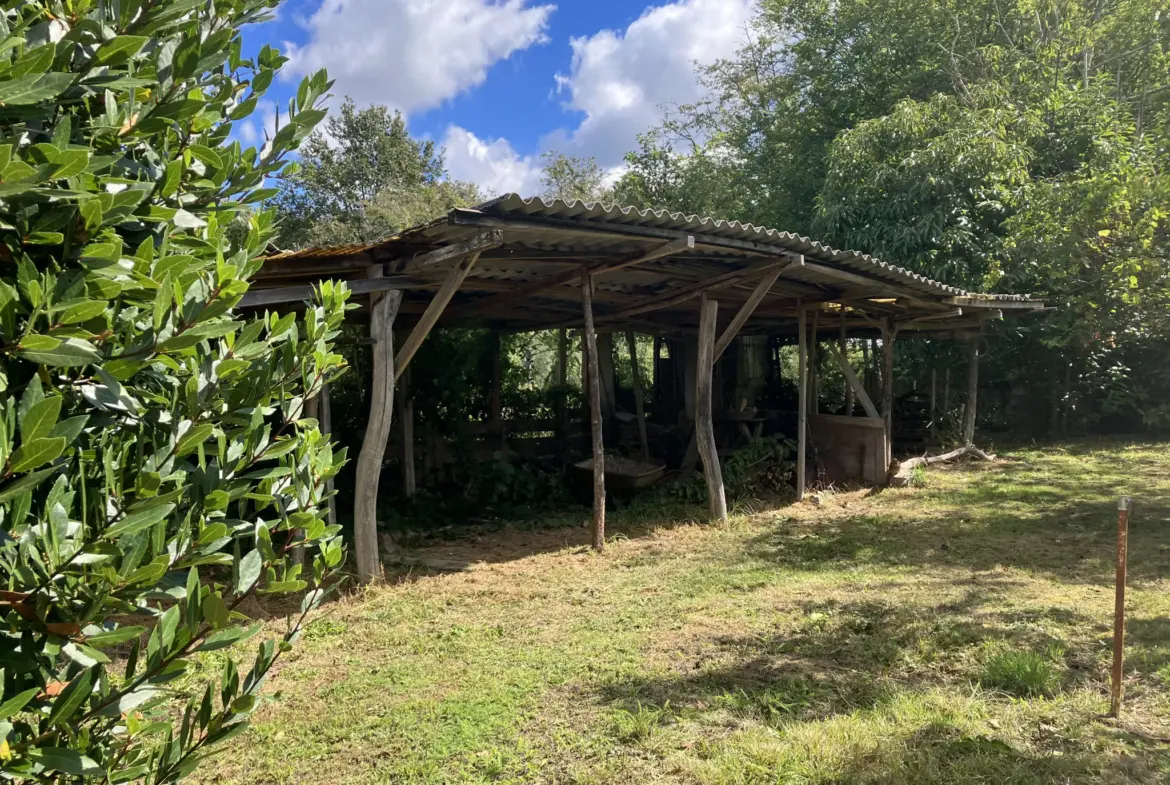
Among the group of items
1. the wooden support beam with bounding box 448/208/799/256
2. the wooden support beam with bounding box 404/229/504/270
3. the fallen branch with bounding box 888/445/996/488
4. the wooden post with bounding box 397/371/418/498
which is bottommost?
the fallen branch with bounding box 888/445/996/488

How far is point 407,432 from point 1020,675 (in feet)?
21.3

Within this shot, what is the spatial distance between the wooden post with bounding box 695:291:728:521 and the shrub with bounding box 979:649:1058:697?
3.84 m

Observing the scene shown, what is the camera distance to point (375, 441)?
545 cm

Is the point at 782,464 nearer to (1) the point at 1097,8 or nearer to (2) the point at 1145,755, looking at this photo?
(2) the point at 1145,755

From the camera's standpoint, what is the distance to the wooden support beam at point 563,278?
221 inches

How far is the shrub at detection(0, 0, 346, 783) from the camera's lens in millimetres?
880

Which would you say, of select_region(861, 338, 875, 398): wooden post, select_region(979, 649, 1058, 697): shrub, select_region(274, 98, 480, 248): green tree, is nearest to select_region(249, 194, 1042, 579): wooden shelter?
select_region(861, 338, 875, 398): wooden post

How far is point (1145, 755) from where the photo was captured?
8.86 feet

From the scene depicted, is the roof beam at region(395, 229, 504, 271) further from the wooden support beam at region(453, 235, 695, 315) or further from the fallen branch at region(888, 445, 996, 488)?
the fallen branch at region(888, 445, 996, 488)

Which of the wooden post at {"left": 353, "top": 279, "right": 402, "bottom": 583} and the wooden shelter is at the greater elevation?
the wooden shelter

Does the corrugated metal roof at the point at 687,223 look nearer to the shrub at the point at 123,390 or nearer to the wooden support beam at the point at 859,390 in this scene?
the wooden support beam at the point at 859,390

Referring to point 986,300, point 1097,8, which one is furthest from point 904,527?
point 1097,8

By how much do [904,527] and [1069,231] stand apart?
3.27 meters

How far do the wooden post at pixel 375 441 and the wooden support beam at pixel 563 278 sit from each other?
1787 mm
